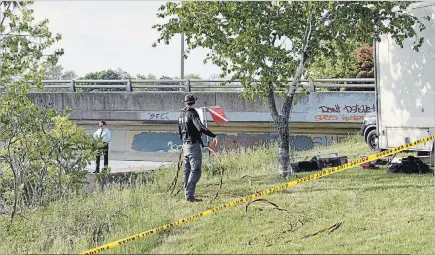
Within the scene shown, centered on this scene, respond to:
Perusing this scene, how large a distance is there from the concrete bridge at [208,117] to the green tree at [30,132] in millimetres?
12936

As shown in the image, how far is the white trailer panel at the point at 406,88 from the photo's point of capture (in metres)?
12.5

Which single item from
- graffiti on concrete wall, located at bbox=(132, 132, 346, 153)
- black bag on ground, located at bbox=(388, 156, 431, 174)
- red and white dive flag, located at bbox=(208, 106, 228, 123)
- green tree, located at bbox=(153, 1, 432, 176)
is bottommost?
black bag on ground, located at bbox=(388, 156, 431, 174)

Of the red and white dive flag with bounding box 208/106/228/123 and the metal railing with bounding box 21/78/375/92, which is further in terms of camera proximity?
the metal railing with bounding box 21/78/375/92

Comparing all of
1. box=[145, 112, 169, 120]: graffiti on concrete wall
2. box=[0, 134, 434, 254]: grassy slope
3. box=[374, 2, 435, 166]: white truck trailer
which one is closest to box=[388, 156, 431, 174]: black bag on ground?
box=[374, 2, 435, 166]: white truck trailer

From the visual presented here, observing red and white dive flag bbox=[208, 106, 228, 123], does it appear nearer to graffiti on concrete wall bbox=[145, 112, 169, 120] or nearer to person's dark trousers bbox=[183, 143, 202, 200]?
graffiti on concrete wall bbox=[145, 112, 169, 120]

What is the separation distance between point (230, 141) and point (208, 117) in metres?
1.77

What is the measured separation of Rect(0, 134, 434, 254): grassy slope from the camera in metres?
7.41

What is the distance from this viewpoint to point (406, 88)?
42.7 feet

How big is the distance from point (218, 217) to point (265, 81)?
4.20m

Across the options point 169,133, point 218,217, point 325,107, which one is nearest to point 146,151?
point 169,133

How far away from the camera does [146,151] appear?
27.6 meters

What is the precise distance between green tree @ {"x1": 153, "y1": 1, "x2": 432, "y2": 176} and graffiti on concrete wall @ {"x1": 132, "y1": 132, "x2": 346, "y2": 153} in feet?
36.3

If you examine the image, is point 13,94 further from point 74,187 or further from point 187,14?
point 187,14

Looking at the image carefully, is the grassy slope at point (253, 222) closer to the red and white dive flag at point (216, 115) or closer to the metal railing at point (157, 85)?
the red and white dive flag at point (216, 115)
